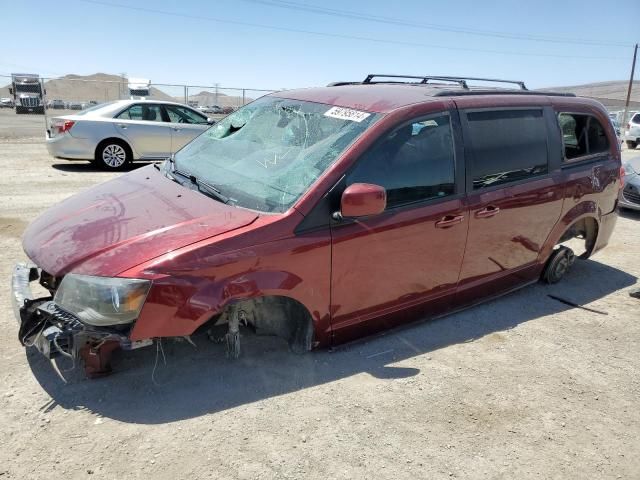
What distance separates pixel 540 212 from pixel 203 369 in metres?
3.00

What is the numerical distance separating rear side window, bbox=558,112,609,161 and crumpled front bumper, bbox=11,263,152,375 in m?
3.93

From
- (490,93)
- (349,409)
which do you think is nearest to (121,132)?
(490,93)

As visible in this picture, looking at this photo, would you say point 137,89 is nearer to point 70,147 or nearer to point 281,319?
point 70,147

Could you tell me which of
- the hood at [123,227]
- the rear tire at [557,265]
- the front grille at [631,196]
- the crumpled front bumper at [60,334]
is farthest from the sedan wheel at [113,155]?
the front grille at [631,196]

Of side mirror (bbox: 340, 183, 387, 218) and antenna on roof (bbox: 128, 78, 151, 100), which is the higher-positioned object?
antenna on roof (bbox: 128, 78, 151, 100)

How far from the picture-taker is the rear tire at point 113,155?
34.3 feet

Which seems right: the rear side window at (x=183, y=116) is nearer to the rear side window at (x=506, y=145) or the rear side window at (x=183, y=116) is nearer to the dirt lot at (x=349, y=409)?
the dirt lot at (x=349, y=409)

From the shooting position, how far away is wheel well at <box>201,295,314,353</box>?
3.16 meters

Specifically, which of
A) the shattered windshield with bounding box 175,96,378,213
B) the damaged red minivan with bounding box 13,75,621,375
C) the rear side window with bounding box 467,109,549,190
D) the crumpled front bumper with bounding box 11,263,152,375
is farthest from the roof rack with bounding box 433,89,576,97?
the crumpled front bumper with bounding box 11,263,152,375

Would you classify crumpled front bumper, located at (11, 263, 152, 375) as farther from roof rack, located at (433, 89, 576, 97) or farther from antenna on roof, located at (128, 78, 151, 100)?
antenna on roof, located at (128, 78, 151, 100)

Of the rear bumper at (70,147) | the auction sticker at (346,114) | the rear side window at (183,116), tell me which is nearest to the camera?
the auction sticker at (346,114)

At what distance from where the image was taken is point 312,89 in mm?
4184

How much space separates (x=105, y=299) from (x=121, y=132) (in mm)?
8892

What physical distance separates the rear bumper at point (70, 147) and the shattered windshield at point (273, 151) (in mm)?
7086
